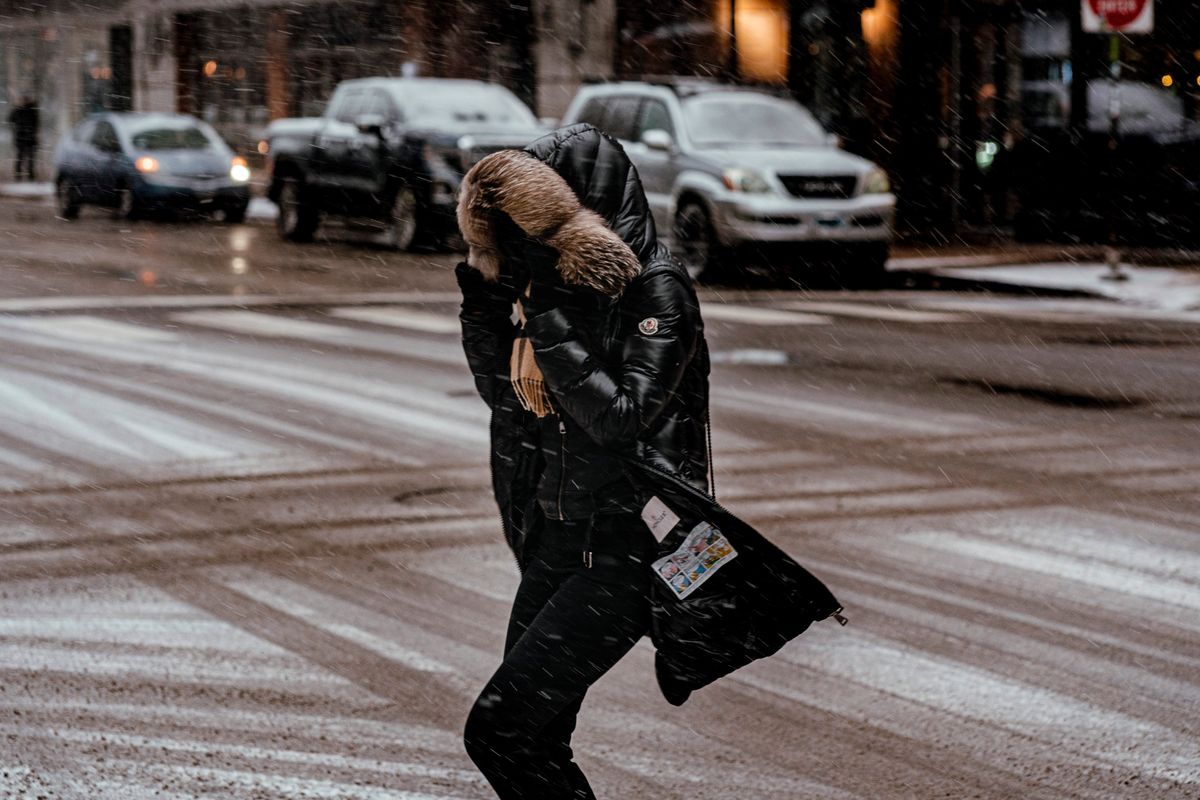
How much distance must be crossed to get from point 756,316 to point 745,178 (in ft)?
9.85

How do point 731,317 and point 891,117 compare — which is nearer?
point 731,317

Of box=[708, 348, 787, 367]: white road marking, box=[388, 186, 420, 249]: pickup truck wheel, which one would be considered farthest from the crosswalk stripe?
box=[388, 186, 420, 249]: pickup truck wheel

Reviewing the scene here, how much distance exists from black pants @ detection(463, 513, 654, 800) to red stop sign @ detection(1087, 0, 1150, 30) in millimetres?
15715

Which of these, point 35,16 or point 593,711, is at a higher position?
point 35,16

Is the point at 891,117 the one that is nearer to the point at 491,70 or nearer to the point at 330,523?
the point at 491,70

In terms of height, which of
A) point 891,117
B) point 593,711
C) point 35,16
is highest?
point 35,16

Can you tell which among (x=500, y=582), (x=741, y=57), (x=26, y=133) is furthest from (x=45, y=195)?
(x=500, y=582)

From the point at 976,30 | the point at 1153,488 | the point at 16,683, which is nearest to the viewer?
the point at 16,683

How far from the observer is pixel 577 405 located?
354 cm

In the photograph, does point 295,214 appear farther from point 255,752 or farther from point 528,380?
point 528,380

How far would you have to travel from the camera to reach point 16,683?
5.47m

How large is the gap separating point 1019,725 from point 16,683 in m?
2.94

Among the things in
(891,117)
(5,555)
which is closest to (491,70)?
(891,117)

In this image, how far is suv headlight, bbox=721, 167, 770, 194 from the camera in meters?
18.7
